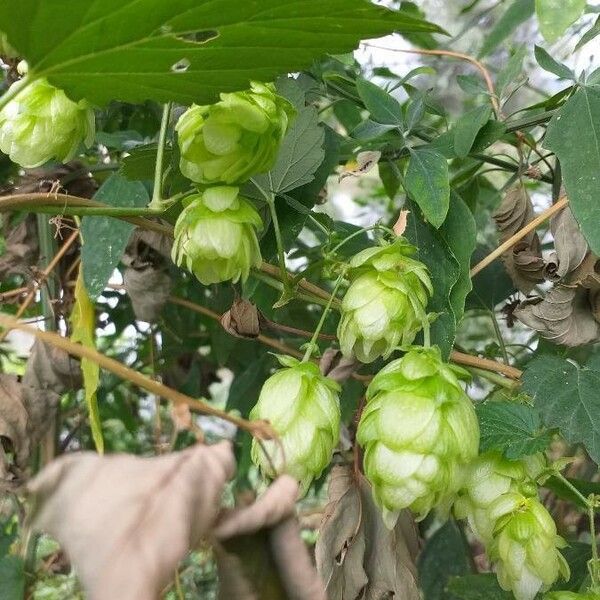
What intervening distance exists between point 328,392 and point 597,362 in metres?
0.23

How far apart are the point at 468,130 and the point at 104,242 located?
286mm

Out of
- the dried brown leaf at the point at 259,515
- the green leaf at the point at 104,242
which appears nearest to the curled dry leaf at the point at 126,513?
the dried brown leaf at the point at 259,515

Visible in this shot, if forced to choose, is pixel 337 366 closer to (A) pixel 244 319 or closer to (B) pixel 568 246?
(A) pixel 244 319

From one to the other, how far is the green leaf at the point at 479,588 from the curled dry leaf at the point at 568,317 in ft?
0.64

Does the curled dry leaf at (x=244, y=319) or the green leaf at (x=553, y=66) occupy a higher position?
the green leaf at (x=553, y=66)

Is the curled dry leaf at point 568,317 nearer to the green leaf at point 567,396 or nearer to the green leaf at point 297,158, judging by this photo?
the green leaf at point 567,396

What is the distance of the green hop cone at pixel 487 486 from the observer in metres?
0.47

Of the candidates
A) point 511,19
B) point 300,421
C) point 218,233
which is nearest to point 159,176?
point 218,233

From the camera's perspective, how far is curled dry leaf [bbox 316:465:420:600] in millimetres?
489

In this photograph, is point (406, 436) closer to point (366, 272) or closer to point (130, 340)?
point (366, 272)

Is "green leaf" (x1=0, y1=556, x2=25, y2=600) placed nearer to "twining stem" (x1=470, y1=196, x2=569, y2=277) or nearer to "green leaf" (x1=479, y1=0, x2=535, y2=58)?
"twining stem" (x1=470, y1=196, x2=569, y2=277)

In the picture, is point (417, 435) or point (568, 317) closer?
point (417, 435)

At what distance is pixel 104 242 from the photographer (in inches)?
24.3

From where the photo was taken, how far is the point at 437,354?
42 centimetres
